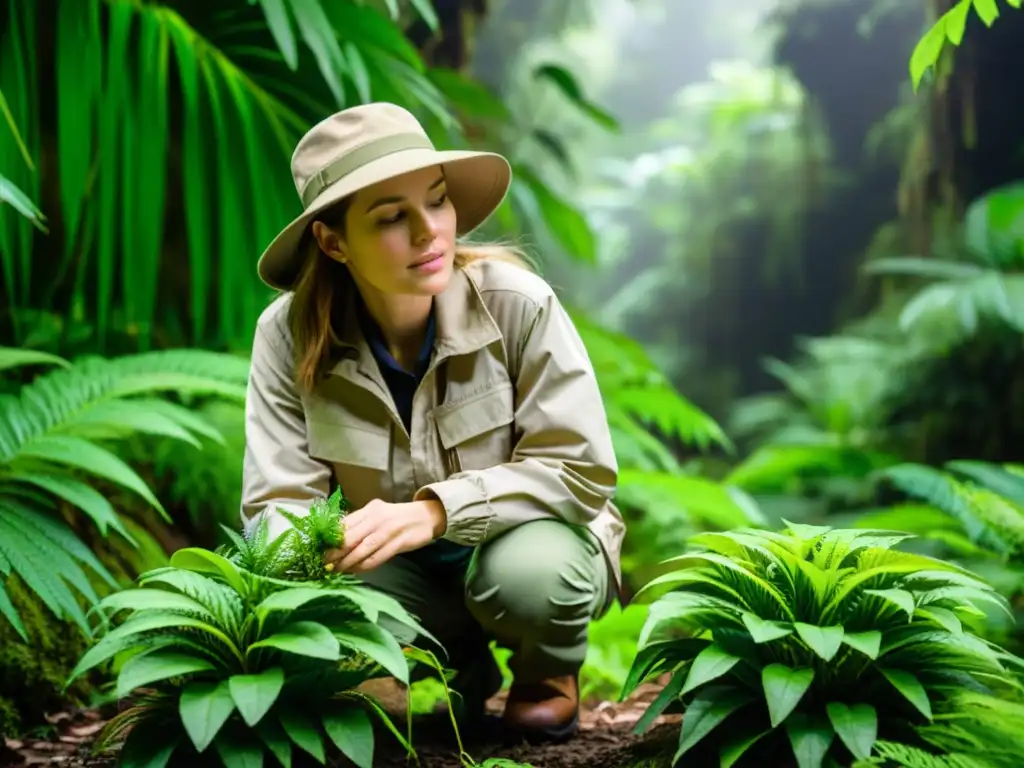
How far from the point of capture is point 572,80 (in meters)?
4.23

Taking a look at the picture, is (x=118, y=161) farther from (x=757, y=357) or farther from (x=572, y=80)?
(x=757, y=357)

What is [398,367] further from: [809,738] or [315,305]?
[809,738]

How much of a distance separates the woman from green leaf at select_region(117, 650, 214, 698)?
359mm

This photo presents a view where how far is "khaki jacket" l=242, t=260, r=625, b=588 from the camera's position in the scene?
1922mm

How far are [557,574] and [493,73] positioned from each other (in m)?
7.96

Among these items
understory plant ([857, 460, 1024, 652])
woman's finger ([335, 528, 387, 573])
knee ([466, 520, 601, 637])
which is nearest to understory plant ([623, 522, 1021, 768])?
knee ([466, 520, 601, 637])

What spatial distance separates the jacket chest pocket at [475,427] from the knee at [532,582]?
0.16 m

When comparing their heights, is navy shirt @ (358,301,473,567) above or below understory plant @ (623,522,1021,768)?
above

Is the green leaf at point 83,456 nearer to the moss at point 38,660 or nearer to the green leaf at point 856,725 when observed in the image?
the moss at point 38,660

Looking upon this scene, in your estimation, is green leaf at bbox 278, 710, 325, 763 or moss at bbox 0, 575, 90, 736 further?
moss at bbox 0, 575, 90, 736

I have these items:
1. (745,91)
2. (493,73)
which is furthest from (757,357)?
(493,73)

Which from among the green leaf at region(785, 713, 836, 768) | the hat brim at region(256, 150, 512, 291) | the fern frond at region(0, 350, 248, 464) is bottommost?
the green leaf at region(785, 713, 836, 768)

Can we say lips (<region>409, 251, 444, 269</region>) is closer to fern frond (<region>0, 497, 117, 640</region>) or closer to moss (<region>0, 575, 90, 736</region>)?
fern frond (<region>0, 497, 117, 640</region>)

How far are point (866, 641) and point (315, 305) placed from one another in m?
1.13
